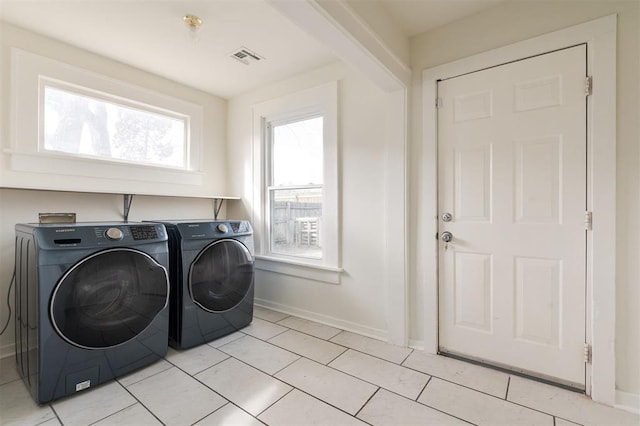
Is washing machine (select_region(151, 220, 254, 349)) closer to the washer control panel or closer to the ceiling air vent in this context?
the washer control panel

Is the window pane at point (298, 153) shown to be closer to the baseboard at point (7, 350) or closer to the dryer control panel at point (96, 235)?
the dryer control panel at point (96, 235)

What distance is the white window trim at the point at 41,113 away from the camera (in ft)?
6.54

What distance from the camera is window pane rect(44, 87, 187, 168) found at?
220 cm

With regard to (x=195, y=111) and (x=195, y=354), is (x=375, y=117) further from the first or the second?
(x=195, y=354)

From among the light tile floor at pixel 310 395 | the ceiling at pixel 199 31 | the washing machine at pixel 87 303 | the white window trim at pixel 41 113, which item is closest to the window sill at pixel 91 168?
the white window trim at pixel 41 113

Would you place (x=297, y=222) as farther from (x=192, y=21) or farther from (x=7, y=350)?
(x=7, y=350)

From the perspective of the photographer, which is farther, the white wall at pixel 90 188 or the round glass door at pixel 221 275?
the round glass door at pixel 221 275

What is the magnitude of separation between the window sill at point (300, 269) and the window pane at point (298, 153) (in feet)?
2.52

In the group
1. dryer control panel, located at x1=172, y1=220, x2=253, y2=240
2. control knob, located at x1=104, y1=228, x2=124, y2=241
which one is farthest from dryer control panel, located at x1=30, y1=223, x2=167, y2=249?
dryer control panel, located at x1=172, y1=220, x2=253, y2=240

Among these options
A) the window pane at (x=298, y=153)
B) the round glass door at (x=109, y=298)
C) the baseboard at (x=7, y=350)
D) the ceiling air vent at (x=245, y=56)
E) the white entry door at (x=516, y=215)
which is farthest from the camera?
the window pane at (x=298, y=153)

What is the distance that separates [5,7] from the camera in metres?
1.81

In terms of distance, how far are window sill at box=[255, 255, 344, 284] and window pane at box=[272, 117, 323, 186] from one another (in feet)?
2.52

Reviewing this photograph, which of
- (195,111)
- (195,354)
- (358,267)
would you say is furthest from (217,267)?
(195,111)

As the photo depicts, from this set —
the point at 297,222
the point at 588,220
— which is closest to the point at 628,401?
the point at 588,220
